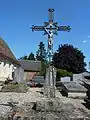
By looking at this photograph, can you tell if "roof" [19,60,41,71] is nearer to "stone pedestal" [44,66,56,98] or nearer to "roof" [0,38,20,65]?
"roof" [0,38,20,65]

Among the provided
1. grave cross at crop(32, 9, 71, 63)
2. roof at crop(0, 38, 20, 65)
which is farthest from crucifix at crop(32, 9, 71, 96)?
roof at crop(0, 38, 20, 65)

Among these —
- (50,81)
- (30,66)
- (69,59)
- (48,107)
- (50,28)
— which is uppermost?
(69,59)

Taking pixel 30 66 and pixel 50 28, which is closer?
pixel 50 28

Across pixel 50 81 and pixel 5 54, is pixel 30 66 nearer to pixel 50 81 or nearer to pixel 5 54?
pixel 5 54

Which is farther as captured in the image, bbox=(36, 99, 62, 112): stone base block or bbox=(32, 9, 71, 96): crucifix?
bbox=(32, 9, 71, 96): crucifix

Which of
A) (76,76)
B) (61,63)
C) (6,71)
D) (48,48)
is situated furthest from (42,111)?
(61,63)

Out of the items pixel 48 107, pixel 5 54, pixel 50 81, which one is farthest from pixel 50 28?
pixel 5 54

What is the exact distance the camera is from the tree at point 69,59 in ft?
228

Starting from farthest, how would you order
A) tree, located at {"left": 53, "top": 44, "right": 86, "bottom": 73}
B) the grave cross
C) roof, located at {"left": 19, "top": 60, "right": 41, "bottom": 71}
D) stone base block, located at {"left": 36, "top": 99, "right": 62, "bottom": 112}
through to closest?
roof, located at {"left": 19, "top": 60, "right": 41, "bottom": 71} → tree, located at {"left": 53, "top": 44, "right": 86, "bottom": 73} → the grave cross → stone base block, located at {"left": 36, "top": 99, "right": 62, "bottom": 112}

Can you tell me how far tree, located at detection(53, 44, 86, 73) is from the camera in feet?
228

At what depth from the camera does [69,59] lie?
233 feet

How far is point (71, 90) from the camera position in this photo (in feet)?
70.0

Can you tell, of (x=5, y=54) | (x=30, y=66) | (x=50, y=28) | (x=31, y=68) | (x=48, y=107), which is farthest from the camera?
(x=30, y=66)

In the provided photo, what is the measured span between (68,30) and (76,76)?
25.1 m
